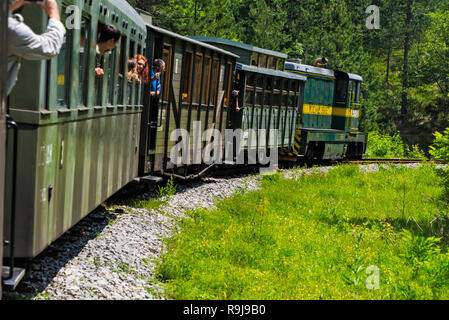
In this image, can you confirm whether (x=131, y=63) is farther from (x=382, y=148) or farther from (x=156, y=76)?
(x=382, y=148)

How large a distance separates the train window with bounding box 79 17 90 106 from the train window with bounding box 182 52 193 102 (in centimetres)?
659

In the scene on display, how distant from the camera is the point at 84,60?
22.9 ft

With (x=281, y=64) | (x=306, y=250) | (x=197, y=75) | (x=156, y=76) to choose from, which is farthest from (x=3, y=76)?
(x=281, y=64)

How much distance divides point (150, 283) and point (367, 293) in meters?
2.52

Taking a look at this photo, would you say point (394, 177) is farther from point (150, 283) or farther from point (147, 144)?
point (150, 283)

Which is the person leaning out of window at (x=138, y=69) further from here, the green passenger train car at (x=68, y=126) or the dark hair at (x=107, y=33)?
the dark hair at (x=107, y=33)

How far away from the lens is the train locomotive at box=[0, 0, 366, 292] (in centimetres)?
537

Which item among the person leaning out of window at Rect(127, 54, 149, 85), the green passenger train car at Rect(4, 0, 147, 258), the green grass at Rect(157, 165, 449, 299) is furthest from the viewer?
the person leaning out of window at Rect(127, 54, 149, 85)

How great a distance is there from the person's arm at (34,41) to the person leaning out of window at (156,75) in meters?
7.17

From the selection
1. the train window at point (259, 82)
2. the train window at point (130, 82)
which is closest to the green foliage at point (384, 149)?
the train window at point (259, 82)

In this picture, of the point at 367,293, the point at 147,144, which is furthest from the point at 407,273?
the point at 147,144

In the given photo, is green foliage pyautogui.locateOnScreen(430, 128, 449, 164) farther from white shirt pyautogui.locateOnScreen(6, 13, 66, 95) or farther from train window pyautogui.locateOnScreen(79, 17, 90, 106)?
white shirt pyautogui.locateOnScreen(6, 13, 66, 95)

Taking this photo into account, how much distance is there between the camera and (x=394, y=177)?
20.7m
